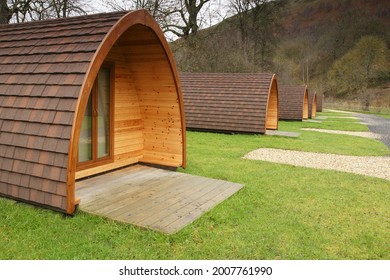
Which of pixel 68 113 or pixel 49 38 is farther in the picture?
pixel 49 38

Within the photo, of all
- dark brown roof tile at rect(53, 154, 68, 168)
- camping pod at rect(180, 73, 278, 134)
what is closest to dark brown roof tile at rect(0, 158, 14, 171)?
dark brown roof tile at rect(53, 154, 68, 168)

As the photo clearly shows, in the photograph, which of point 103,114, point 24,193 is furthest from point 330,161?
point 24,193

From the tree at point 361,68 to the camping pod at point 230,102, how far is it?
33706 millimetres

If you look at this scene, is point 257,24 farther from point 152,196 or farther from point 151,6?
point 152,196

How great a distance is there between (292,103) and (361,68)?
35433mm

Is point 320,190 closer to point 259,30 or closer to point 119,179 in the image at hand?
point 119,179

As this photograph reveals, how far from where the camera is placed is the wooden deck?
14.2 ft

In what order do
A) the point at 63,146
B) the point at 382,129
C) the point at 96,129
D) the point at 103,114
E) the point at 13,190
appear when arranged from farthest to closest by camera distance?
the point at 382,129 → the point at 103,114 → the point at 96,129 → the point at 13,190 → the point at 63,146

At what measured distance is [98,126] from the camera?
6.18 metres

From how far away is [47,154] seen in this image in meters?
4.23

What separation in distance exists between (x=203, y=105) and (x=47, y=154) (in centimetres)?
1102

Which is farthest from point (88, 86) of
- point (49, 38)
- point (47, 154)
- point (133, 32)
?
point (133, 32)

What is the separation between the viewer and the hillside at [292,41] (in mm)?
26922

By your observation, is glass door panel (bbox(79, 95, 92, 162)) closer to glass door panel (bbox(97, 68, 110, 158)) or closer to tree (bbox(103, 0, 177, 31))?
glass door panel (bbox(97, 68, 110, 158))
